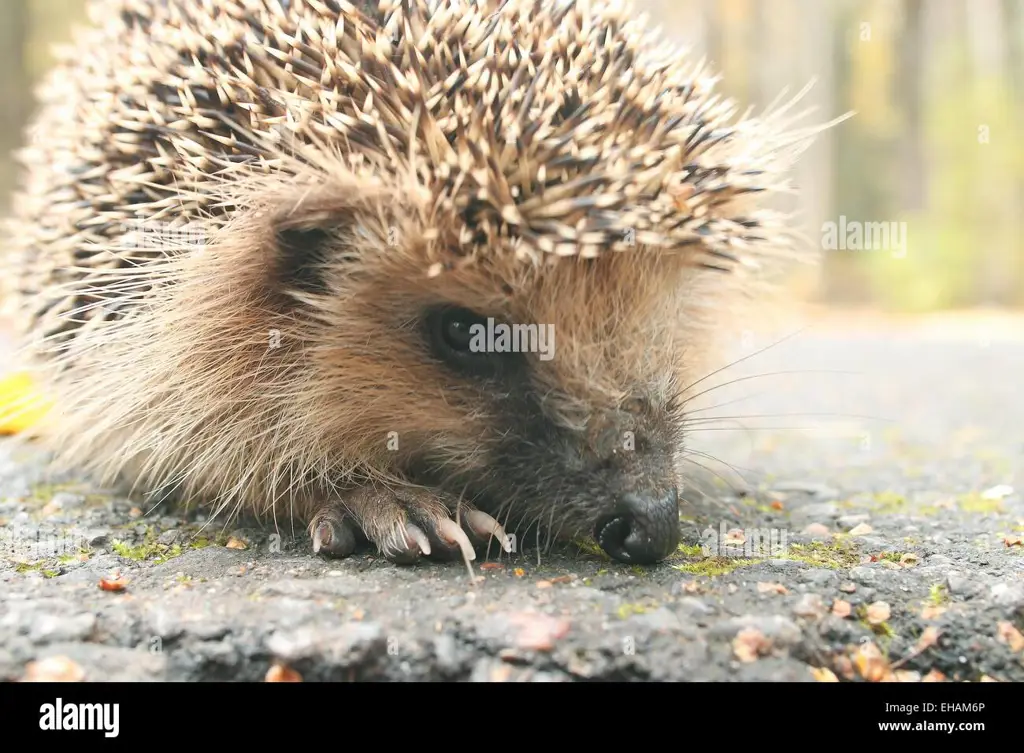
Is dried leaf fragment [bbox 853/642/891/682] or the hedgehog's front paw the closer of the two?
dried leaf fragment [bbox 853/642/891/682]

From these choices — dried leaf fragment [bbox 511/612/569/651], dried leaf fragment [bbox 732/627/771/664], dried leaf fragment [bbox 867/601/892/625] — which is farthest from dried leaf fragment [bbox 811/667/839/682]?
dried leaf fragment [bbox 511/612/569/651]

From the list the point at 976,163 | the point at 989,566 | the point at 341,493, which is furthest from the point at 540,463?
the point at 976,163

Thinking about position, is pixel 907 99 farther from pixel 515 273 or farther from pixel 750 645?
pixel 750 645

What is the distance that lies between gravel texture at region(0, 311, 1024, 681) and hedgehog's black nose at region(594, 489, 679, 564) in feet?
0.22

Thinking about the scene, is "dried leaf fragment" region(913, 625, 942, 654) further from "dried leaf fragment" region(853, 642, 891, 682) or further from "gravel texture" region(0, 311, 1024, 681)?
"dried leaf fragment" region(853, 642, 891, 682)

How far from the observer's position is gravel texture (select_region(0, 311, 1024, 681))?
2457 millimetres

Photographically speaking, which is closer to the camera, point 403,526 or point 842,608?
point 842,608

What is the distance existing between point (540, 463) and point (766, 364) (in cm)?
750

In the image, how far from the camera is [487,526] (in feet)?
10.2

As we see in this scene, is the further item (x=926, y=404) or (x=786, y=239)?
(x=926, y=404)

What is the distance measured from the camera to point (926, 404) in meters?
7.48

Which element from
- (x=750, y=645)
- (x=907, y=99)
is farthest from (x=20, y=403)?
(x=907, y=99)

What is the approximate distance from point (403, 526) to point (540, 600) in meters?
0.59
